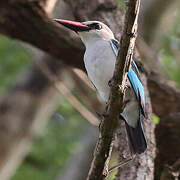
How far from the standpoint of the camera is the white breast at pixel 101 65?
3.56 m

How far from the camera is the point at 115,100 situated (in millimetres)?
2822

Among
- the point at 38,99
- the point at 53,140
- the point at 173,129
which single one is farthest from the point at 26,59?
the point at 173,129

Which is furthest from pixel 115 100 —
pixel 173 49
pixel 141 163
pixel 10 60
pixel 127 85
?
pixel 10 60

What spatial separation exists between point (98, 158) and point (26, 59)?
284 inches

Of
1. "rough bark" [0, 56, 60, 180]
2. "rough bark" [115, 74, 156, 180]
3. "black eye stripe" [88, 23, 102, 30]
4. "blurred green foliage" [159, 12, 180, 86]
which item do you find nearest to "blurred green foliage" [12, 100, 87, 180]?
"rough bark" [0, 56, 60, 180]

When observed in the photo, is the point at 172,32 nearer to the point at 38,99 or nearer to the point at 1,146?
the point at 38,99

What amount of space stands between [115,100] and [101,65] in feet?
2.62

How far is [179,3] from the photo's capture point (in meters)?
7.85

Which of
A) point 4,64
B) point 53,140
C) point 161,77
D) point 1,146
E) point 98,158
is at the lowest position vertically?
point 98,158

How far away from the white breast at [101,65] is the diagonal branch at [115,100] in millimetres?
725

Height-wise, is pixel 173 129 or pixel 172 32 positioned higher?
pixel 172 32

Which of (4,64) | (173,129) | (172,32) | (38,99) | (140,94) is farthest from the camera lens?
(4,64)

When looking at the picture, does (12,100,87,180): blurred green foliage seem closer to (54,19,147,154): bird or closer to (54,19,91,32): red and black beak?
(54,19,91,32): red and black beak

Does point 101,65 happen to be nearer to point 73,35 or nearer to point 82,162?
point 73,35
